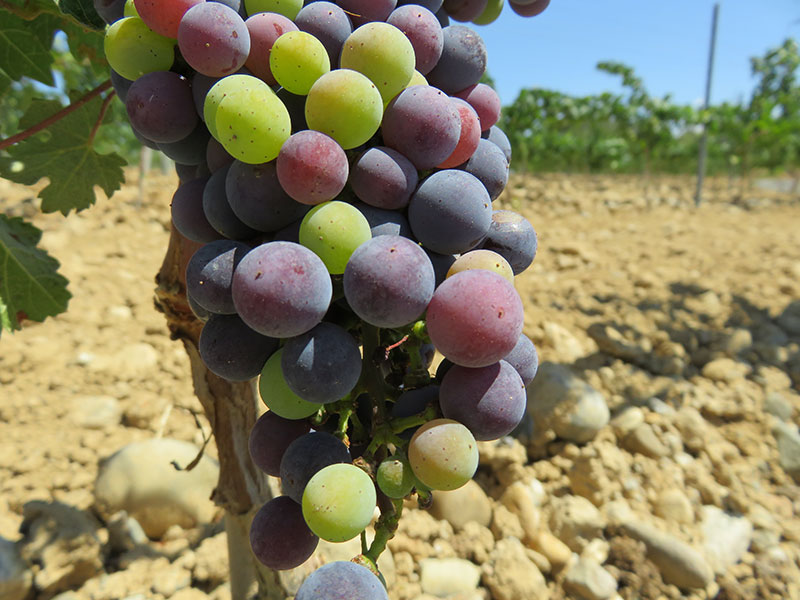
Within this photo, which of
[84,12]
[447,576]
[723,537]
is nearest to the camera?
[84,12]

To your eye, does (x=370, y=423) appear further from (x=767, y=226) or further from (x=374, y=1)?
(x=767, y=226)

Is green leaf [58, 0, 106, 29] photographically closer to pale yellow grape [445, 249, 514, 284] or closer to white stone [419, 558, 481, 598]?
pale yellow grape [445, 249, 514, 284]

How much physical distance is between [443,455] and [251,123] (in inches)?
18.1

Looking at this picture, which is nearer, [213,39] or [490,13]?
[213,39]

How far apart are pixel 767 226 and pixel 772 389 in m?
5.22

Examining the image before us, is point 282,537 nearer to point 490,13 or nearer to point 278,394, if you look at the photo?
point 278,394

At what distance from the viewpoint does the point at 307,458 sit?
0.71m

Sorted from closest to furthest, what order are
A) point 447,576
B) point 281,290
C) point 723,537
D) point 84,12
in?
point 281,290
point 84,12
point 447,576
point 723,537

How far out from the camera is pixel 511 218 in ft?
2.77

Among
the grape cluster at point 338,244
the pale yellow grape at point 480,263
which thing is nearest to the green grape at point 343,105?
the grape cluster at point 338,244

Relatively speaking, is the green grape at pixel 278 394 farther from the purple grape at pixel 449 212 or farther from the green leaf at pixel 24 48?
the green leaf at pixel 24 48

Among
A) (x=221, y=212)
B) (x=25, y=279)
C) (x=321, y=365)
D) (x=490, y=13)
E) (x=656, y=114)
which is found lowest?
(x=25, y=279)

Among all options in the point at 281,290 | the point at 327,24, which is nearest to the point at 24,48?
the point at 327,24

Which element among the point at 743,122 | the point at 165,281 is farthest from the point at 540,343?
the point at 743,122
